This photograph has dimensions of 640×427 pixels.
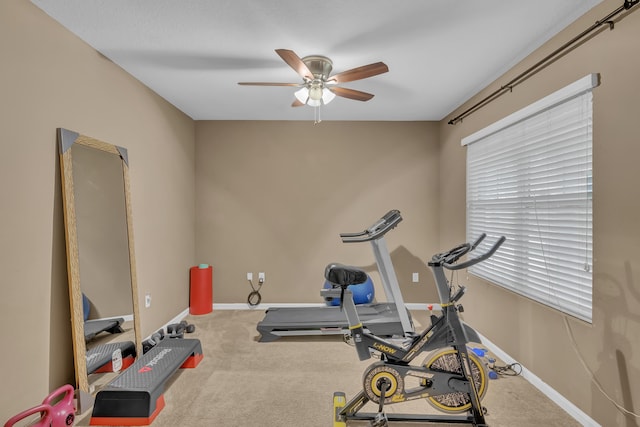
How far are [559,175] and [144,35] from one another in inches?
121

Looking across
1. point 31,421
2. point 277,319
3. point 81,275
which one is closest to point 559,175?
point 277,319

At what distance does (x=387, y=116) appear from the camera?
440 centimetres

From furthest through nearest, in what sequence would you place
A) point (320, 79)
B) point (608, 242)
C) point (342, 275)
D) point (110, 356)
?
point (320, 79), point (110, 356), point (342, 275), point (608, 242)

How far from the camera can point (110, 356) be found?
258 cm

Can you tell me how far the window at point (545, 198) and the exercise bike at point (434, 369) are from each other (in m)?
0.66

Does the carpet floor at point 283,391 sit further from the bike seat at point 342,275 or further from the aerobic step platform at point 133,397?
the bike seat at point 342,275

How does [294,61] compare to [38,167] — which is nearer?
[38,167]

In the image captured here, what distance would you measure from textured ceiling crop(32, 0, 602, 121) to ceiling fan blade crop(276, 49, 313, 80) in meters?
0.23

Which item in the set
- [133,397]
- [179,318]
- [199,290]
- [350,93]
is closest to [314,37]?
[350,93]

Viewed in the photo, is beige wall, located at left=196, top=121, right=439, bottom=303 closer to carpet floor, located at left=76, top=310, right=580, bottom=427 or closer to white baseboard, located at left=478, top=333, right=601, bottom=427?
carpet floor, located at left=76, top=310, right=580, bottom=427

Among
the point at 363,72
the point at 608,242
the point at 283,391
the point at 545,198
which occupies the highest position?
the point at 363,72

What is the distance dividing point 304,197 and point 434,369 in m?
3.01

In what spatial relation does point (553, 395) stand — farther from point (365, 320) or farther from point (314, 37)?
point (314, 37)

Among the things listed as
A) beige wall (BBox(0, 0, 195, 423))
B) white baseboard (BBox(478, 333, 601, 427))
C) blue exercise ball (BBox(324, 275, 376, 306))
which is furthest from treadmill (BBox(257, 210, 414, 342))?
beige wall (BBox(0, 0, 195, 423))
